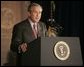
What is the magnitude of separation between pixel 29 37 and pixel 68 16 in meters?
2.11

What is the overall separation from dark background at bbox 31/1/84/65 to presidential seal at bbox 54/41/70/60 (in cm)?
231

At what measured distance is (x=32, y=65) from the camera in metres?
2.11

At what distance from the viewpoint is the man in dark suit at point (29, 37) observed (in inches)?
82.5

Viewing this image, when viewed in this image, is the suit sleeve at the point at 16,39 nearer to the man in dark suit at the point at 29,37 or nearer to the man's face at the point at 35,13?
the man in dark suit at the point at 29,37

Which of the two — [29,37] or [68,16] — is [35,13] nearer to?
[29,37]

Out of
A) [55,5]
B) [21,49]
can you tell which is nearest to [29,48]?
[21,49]

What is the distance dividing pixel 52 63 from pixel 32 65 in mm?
169

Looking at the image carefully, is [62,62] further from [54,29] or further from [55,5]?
[55,5]

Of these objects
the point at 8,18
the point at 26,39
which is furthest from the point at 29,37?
the point at 8,18

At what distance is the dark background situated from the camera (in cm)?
439

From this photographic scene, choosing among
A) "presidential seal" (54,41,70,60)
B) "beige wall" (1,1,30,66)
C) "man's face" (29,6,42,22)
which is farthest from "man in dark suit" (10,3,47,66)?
"beige wall" (1,1,30,66)

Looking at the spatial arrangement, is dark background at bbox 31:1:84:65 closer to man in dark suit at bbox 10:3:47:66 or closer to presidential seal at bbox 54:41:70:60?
man in dark suit at bbox 10:3:47:66

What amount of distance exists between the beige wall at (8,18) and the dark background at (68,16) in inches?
12.7

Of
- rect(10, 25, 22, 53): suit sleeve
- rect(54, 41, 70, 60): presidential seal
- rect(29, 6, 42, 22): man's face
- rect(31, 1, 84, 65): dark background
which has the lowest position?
rect(54, 41, 70, 60): presidential seal
